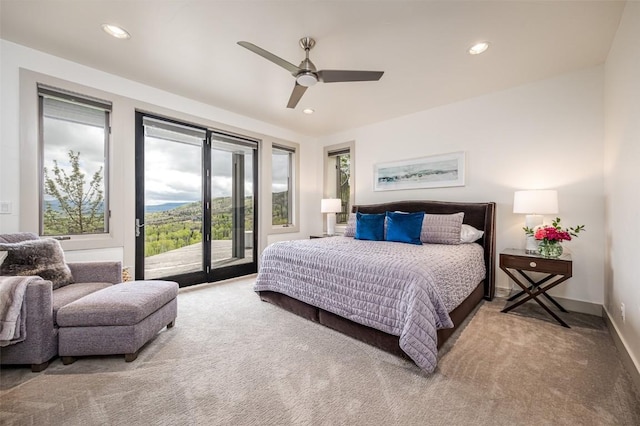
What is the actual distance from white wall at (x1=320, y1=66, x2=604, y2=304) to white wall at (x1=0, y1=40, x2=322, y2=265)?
282cm

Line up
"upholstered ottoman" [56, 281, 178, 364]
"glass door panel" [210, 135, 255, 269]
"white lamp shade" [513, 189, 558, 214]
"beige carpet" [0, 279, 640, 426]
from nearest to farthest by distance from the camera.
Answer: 1. "beige carpet" [0, 279, 640, 426]
2. "upholstered ottoman" [56, 281, 178, 364]
3. "white lamp shade" [513, 189, 558, 214]
4. "glass door panel" [210, 135, 255, 269]

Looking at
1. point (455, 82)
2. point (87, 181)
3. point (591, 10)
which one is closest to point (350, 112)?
point (455, 82)

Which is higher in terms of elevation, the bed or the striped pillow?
the striped pillow

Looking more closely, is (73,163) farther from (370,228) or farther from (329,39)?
(370,228)

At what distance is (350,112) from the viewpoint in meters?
4.23

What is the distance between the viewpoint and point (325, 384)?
5.61 feet

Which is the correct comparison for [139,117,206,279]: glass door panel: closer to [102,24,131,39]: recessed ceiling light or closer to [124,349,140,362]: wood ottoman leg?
[102,24,131,39]: recessed ceiling light

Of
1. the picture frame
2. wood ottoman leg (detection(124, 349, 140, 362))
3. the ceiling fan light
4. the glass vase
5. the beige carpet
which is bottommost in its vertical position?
the beige carpet

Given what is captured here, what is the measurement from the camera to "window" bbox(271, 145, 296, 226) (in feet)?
16.6

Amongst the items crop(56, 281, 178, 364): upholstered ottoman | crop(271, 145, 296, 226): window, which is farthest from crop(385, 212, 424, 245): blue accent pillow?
crop(56, 281, 178, 364): upholstered ottoman

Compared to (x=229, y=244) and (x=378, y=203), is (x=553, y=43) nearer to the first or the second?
(x=378, y=203)

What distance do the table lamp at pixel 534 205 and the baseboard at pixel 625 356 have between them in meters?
0.86

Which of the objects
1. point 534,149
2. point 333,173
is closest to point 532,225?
point 534,149

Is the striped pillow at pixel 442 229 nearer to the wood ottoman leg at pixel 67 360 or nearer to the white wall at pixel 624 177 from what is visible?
the white wall at pixel 624 177
